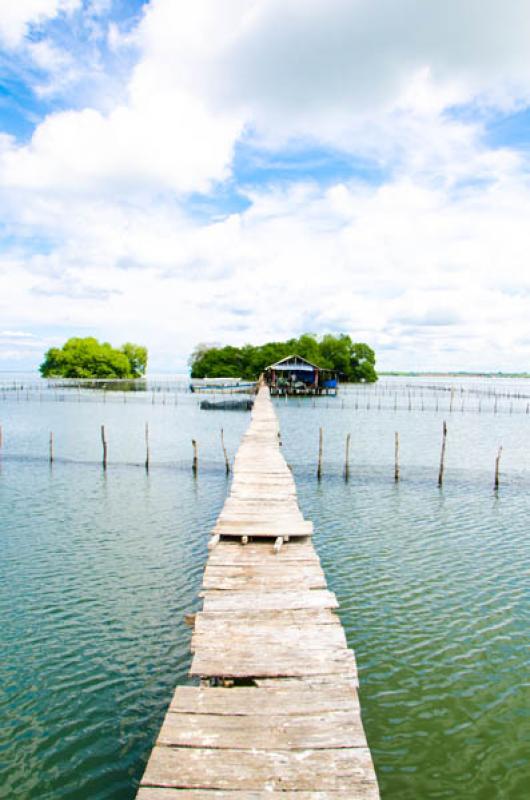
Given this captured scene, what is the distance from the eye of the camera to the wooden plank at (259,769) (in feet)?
13.4

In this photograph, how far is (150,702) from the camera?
804 centimetres

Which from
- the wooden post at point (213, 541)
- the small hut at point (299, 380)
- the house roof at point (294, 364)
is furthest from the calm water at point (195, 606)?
the small hut at point (299, 380)

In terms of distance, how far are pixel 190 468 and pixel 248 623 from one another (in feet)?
71.3

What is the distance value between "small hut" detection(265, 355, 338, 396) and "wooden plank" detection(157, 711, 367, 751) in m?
82.1

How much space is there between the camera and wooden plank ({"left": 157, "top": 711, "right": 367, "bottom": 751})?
4523mm

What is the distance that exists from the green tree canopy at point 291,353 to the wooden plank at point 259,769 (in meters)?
113

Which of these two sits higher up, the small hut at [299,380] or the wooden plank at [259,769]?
the small hut at [299,380]

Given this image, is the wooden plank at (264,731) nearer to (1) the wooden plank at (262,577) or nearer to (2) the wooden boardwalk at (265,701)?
(2) the wooden boardwalk at (265,701)

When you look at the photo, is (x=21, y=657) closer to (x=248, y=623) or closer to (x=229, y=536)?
(x=229, y=536)

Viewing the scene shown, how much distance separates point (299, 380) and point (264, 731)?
96.7 m

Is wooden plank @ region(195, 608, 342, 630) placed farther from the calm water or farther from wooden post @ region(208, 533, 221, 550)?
wooden post @ region(208, 533, 221, 550)

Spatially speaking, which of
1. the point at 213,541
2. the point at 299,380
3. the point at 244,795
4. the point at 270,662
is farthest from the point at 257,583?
the point at 299,380

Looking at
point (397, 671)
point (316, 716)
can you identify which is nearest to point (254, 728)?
point (316, 716)

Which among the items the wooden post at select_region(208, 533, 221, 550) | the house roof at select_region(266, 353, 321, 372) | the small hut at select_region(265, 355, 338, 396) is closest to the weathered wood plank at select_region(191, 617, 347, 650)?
the wooden post at select_region(208, 533, 221, 550)
